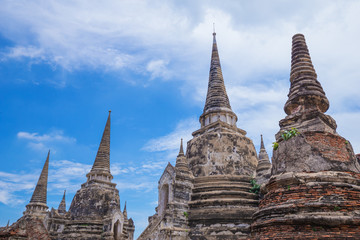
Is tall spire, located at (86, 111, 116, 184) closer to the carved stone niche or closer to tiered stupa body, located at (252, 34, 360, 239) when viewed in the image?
the carved stone niche

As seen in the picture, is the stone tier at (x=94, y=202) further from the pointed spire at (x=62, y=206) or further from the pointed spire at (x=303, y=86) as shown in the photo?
the pointed spire at (x=303, y=86)

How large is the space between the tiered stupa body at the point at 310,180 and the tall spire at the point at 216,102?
11.0m

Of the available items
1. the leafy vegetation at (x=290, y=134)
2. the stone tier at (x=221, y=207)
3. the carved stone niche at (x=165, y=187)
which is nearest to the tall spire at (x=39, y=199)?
the carved stone niche at (x=165, y=187)

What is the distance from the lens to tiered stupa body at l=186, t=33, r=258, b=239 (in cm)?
1510

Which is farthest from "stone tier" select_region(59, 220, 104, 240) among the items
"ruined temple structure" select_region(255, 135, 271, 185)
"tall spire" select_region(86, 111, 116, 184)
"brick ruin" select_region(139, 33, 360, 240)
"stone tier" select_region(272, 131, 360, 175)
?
"stone tier" select_region(272, 131, 360, 175)

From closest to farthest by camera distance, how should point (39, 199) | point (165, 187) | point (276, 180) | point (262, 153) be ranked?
point (276, 180), point (165, 187), point (262, 153), point (39, 199)

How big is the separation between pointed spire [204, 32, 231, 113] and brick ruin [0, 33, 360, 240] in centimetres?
8

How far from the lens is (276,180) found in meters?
8.15

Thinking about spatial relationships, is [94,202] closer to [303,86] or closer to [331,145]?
[303,86]

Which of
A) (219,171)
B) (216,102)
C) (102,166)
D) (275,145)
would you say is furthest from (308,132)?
(102,166)

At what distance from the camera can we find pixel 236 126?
21.5m

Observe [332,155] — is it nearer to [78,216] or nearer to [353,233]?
[353,233]

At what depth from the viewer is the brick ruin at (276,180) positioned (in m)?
7.03

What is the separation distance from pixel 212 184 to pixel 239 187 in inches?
58.5
